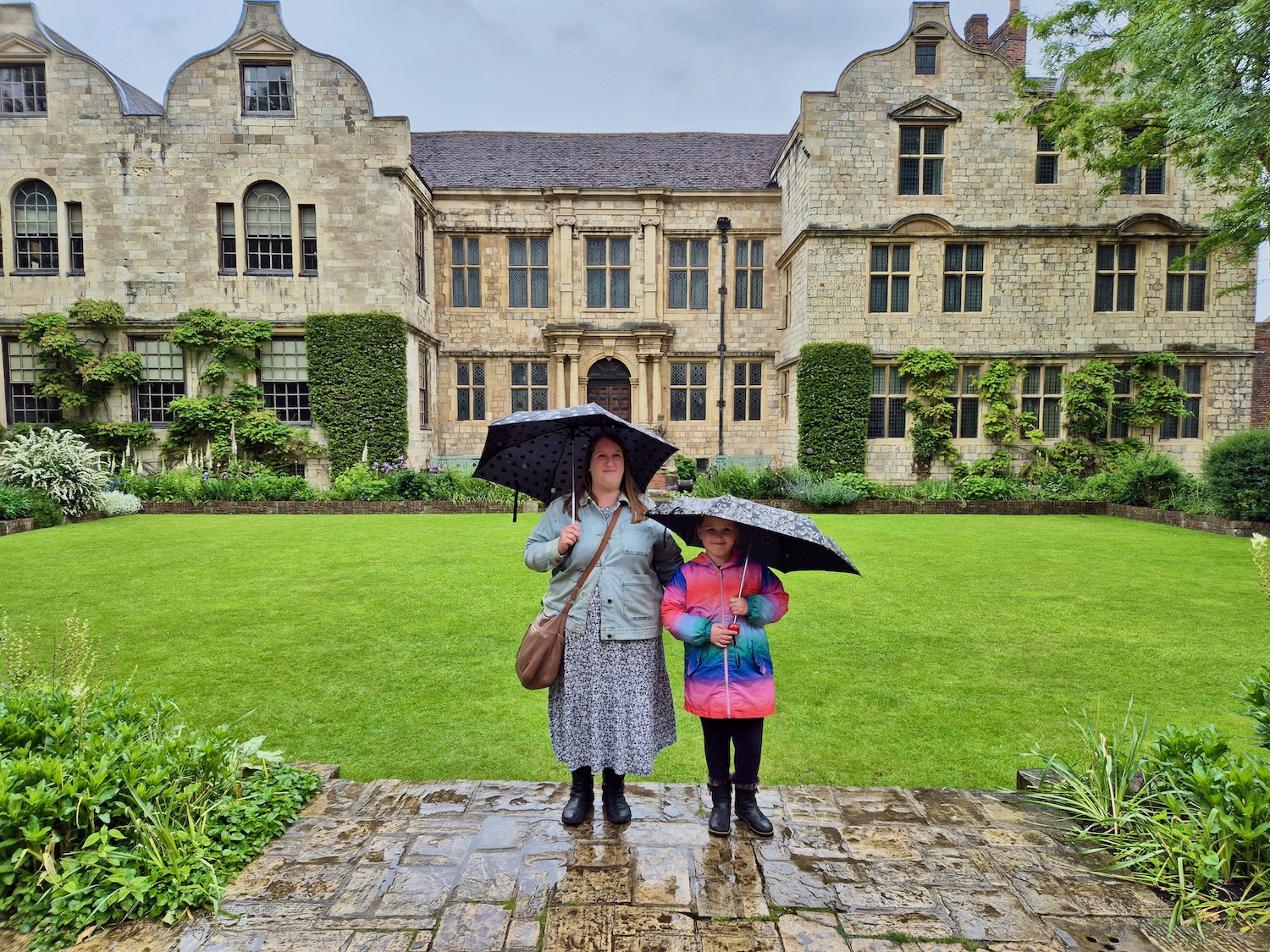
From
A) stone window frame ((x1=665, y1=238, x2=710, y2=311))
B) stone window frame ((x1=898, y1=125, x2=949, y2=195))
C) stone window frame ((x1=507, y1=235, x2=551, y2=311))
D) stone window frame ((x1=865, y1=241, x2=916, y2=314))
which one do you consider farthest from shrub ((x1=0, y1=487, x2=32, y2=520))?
stone window frame ((x1=898, y1=125, x2=949, y2=195))

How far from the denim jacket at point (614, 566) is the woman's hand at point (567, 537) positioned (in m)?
0.04

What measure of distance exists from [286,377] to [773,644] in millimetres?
16224

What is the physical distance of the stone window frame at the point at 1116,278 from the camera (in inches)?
720

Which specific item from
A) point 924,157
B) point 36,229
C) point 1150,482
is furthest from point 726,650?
point 36,229

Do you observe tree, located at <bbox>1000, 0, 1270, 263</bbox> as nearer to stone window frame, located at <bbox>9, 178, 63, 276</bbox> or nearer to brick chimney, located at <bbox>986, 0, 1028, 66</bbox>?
brick chimney, located at <bbox>986, 0, 1028, 66</bbox>

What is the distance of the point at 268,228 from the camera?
1792 centimetres

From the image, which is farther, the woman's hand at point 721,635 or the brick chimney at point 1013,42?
the brick chimney at point 1013,42

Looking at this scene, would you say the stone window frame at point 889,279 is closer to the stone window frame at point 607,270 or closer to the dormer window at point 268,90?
the stone window frame at point 607,270

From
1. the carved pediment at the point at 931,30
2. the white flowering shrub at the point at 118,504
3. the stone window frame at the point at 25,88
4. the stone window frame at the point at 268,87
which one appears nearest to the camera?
the white flowering shrub at the point at 118,504

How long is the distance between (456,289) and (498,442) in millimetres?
19229

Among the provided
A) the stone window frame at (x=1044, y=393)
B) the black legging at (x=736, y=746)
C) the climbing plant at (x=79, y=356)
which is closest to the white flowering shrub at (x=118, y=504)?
the climbing plant at (x=79, y=356)

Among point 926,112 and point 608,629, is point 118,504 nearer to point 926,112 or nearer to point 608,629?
point 608,629

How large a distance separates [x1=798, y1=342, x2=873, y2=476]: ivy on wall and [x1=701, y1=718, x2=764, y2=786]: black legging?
51.0 ft

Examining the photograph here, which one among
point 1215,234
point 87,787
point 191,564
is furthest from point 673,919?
point 1215,234
